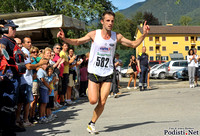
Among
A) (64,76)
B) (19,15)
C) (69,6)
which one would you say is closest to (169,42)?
(69,6)

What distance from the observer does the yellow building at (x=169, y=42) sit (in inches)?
3423

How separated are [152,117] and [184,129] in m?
1.80

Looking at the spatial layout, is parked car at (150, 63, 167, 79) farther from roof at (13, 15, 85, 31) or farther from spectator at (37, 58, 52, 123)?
spectator at (37, 58, 52, 123)

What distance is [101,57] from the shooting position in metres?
6.26

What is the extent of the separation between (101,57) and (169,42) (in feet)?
275

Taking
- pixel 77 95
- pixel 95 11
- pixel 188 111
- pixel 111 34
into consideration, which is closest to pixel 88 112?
pixel 188 111

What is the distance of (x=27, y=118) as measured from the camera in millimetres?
7273

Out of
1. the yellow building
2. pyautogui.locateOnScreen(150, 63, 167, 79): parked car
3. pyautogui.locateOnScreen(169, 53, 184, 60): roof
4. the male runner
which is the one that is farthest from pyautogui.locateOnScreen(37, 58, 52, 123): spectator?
pyautogui.locateOnScreen(169, 53, 184, 60): roof

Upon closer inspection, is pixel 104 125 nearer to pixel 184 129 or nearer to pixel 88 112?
pixel 184 129

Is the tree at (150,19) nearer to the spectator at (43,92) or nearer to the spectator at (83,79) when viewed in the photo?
the spectator at (83,79)

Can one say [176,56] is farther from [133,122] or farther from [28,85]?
[28,85]

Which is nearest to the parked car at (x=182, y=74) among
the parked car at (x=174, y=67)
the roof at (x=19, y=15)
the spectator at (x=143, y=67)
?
the parked car at (x=174, y=67)

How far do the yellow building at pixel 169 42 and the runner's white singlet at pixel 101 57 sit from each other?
80946 mm

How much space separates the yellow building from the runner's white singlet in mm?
80946
